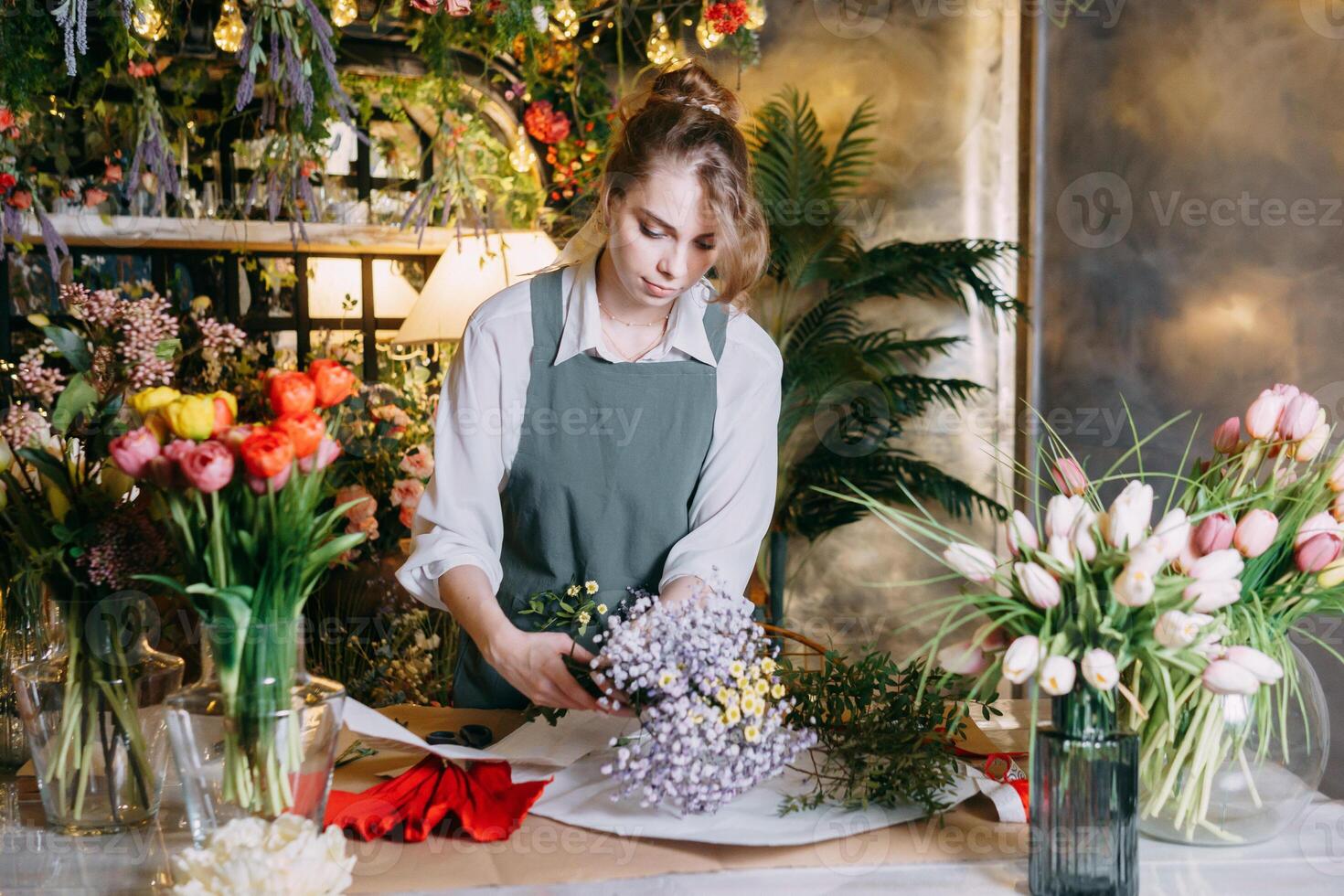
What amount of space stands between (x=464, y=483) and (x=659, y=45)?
110 inches

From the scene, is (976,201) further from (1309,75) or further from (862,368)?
(1309,75)

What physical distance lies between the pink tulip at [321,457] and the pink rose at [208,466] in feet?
0.23

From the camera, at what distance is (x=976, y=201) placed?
427cm

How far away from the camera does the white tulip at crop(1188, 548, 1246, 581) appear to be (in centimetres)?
108

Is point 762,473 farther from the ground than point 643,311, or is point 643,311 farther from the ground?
point 643,311

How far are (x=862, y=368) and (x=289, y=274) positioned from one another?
2159 millimetres

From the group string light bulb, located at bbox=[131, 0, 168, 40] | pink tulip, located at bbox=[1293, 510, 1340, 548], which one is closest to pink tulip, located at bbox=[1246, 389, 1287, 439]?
pink tulip, located at bbox=[1293, 510, 1340, 548]

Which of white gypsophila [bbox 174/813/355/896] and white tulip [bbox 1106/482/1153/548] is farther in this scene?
white tulip [bbox 1106/482/1153/548]

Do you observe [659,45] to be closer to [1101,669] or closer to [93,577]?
[93,577]

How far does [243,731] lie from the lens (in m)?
1.05

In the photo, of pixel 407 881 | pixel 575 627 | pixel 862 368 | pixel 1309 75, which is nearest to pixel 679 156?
pixel 575 627

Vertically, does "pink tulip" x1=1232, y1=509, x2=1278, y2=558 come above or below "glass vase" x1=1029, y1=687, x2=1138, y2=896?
above

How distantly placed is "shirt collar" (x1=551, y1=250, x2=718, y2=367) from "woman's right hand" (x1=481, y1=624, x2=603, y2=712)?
48 cm

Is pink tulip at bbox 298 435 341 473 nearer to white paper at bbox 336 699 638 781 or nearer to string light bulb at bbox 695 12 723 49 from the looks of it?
white paper at bbox 336 699 638 781
